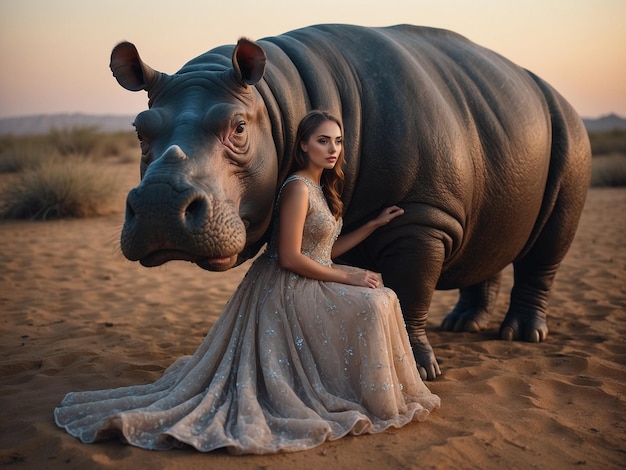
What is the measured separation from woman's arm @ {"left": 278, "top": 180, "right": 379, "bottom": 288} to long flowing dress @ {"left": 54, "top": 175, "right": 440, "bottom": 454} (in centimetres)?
6

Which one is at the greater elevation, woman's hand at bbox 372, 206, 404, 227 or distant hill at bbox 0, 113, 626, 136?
woman's hand at bbox 372, 206, 404, 227

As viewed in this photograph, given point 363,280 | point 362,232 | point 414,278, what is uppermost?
point 362,232

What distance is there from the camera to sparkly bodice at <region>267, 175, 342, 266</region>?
3.38 m

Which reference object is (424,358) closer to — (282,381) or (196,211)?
(282,381)

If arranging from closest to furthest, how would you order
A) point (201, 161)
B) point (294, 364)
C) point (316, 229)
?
1. point (201, 161)
2. point (294, 364)
3. point (316, 229)

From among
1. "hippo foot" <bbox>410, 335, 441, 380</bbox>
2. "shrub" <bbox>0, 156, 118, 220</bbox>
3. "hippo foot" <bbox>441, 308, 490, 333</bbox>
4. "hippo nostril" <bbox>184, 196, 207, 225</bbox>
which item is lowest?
"shrub" <bbox>0, 156, 118, 220</bbox>

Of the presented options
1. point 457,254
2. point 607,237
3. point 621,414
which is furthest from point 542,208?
point 607,237

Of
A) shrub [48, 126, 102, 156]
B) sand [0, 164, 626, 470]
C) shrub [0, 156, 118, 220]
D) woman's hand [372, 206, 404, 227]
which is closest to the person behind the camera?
sand [0, 164, 626, 470]

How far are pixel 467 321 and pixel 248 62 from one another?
299 centimetres

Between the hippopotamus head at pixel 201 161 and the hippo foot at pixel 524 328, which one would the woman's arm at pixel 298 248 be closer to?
the hippopotamus head at pixel 201 161

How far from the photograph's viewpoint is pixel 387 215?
12.2 ft

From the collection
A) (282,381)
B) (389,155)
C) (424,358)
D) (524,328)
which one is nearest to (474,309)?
(524,328)

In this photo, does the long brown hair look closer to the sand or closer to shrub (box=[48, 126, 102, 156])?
the sand

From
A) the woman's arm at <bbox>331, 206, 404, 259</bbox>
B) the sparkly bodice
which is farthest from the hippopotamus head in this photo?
the woman's arm at <bbox>331, 206, 404, 259</bbox>
